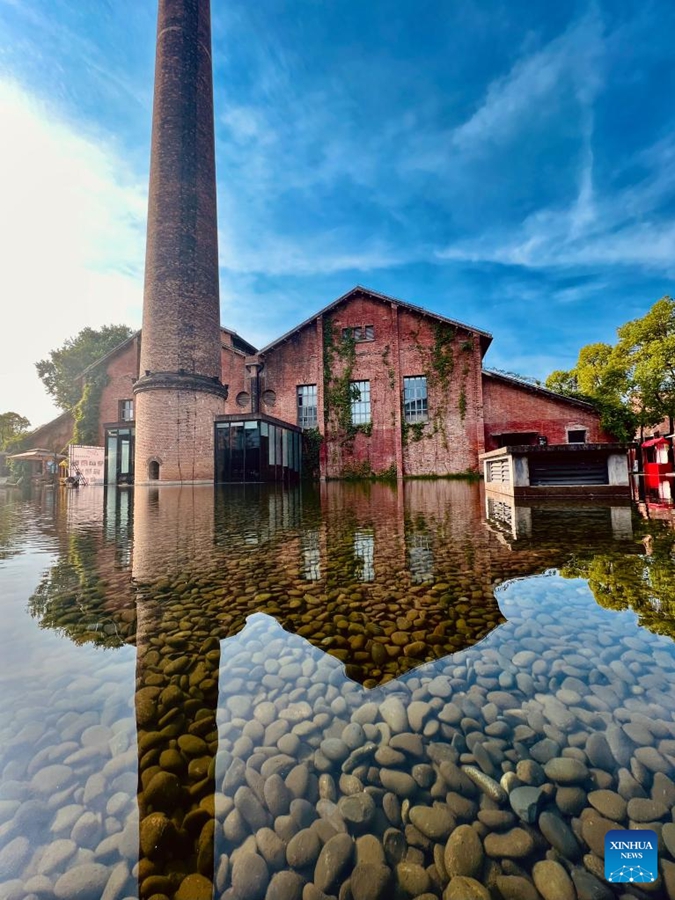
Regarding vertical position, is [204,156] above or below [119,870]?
above

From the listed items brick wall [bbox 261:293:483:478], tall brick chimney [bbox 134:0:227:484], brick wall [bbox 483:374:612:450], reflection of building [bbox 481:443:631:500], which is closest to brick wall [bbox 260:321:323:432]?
brick wall [bbox 261:293:483:478]

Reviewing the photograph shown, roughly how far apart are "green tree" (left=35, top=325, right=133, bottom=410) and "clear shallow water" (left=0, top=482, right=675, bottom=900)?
37710mm

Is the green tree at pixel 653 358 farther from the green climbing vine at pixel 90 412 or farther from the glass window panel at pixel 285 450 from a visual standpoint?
the green climbing vine at pixel 90 412

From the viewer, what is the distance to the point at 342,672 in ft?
5.05

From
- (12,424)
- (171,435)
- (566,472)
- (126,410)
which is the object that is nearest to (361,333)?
(171,435)

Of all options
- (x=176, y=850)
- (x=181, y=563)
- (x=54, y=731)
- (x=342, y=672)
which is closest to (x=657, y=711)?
(x=342, y=672)

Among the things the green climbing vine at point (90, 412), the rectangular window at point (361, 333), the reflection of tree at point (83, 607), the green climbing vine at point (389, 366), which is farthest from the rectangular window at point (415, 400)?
the green climbing vine at point (90, 412)

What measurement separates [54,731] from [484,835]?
1267 millimetres

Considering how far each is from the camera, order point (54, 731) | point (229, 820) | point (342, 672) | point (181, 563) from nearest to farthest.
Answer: point (229, 820) → point (54, 731) → point (342, 672) → point (181, 563)

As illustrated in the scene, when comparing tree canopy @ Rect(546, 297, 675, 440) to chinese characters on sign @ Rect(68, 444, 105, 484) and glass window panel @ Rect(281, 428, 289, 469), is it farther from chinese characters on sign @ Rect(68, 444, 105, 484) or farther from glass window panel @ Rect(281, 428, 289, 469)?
chinese characters on sign @ Rect(68, 444, 105, 484)

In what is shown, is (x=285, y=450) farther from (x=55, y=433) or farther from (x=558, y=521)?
(x=55, y=433)

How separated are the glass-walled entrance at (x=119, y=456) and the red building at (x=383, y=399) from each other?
5 centimetres

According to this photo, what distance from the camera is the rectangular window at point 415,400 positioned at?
20.0 metres

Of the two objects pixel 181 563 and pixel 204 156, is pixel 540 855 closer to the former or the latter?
pixel 181 563
